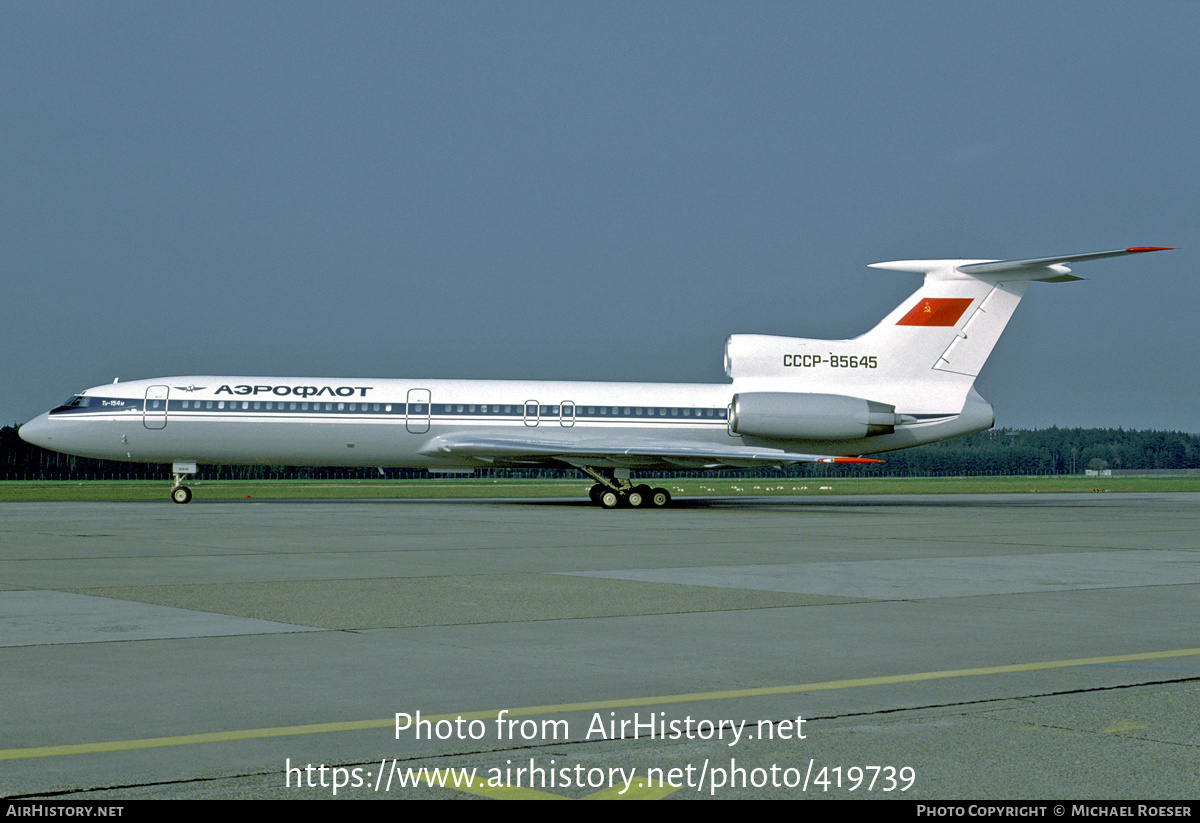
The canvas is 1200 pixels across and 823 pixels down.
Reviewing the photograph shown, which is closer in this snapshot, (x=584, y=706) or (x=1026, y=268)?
(x=584, y=706)

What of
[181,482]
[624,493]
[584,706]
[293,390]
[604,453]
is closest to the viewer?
[584,706]

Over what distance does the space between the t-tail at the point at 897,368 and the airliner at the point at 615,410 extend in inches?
1.6

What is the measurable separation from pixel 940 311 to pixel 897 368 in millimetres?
2027

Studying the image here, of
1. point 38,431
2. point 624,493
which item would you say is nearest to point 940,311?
point 624,493

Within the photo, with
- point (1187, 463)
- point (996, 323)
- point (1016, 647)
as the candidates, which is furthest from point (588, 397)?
point (1187, 463)

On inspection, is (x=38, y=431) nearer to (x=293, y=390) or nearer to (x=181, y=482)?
(x=181, y=482)

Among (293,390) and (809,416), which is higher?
(293,390)

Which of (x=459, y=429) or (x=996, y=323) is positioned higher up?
(x=996, y=323)

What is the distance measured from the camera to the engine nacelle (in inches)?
1304

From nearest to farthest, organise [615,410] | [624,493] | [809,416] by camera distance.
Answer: [809,416] < [624,493] < [615,410]

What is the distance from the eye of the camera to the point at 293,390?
109 ft

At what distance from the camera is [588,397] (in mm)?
34031
